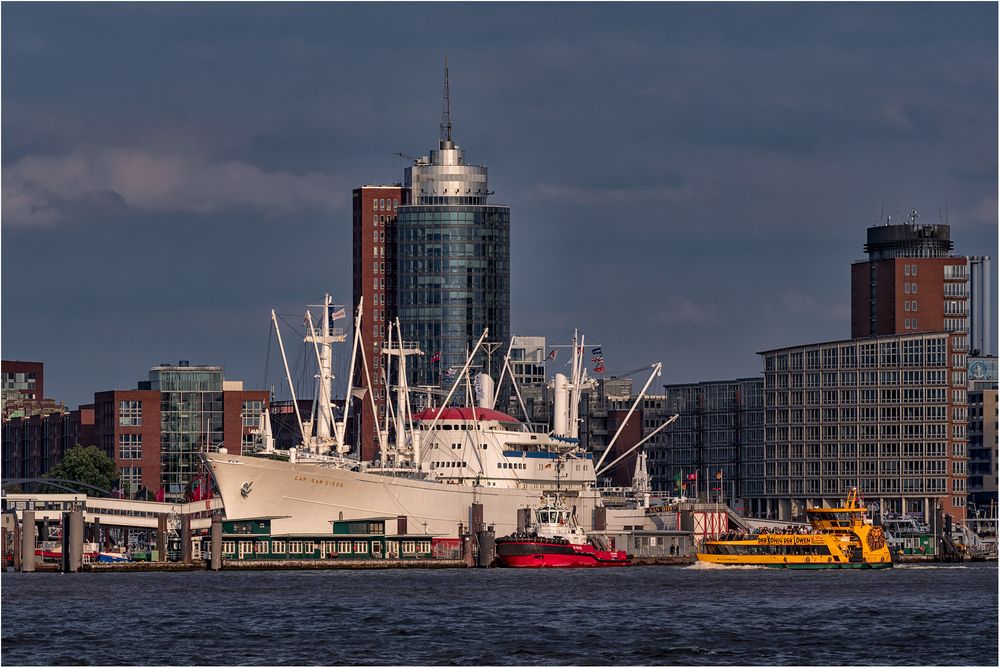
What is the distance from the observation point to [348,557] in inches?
7554

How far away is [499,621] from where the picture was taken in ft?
379

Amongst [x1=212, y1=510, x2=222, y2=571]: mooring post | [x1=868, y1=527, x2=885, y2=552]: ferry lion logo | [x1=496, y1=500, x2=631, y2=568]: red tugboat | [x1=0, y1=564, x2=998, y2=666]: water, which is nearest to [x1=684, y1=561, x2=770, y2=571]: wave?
[x1=868, y1=527, x2=885, y2=552]: ferry lion logo

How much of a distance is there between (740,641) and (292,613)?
2752 cm

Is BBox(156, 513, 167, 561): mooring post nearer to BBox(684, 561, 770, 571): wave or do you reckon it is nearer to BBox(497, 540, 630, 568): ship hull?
BBox(497, 540, 630, 568): ship hull

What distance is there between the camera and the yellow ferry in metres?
178

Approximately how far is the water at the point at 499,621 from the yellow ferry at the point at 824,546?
12883mm

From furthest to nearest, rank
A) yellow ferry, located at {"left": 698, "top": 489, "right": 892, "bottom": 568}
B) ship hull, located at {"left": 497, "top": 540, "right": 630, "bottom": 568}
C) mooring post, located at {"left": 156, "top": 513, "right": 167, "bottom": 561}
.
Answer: ship hull, located at {"left": 497, "top": 540, "right": 630, "bottom": 568}
mooring post, located at {"left": 156, "top": 513, "right": 167, "bottom": 561}
yellow ferry, located at {"left": 698, "top": 489, "right": 892, "bottom": 568}

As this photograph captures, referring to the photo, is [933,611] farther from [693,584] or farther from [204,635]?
[204,635]

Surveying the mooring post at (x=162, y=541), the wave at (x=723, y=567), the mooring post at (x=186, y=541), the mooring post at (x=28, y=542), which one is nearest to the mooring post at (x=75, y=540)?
the mooring post at (x=28, y=542)

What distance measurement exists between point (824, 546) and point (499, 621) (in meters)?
68.0

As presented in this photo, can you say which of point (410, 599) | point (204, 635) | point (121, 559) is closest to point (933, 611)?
point (410, 599)

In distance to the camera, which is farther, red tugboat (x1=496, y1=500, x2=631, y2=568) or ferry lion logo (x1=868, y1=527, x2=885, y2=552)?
red tugboat (x1=496, y1=500, x2=631, y2=568)

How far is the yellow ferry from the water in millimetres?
12883

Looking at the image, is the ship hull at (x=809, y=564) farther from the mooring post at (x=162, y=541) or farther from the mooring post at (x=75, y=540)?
the mooring post at (x=75, y=540)
